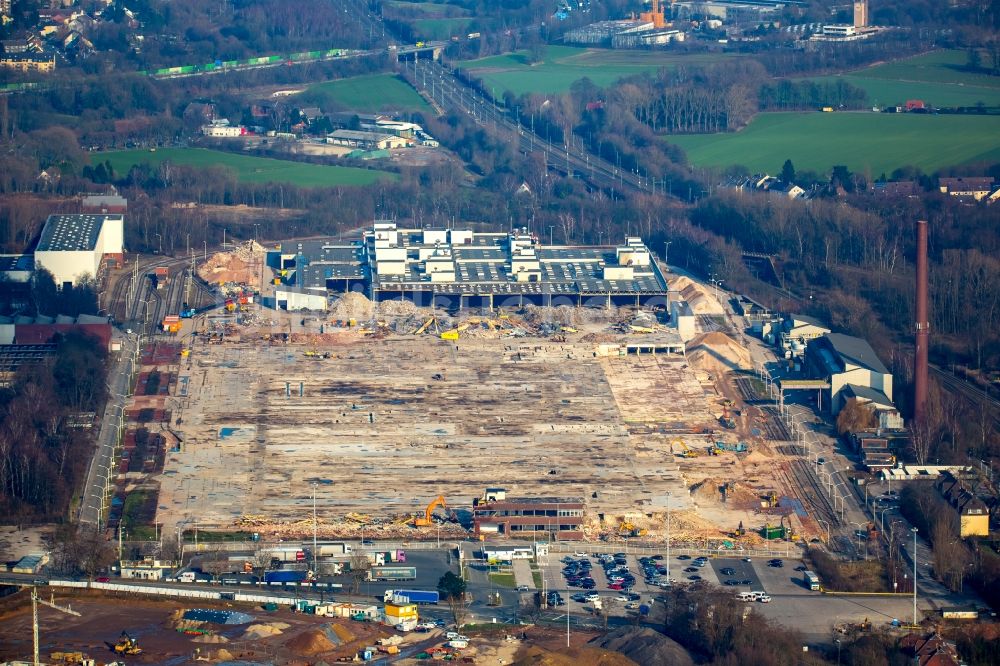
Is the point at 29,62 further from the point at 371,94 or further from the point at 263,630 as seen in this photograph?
the point at 263,630

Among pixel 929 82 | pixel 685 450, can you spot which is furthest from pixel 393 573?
pixel 929 82

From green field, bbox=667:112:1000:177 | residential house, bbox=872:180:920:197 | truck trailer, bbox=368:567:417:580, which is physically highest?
green field, bbox=667:112:1000:177

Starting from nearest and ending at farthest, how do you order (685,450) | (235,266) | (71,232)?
(685,450), (235,266), (71,232)

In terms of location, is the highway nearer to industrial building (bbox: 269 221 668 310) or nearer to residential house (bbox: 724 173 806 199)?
residential house (bbox: 724 173 806 199)

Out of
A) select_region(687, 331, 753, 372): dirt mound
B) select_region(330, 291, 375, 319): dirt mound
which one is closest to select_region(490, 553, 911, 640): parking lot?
select_region(687, 331, 753, 372): dirt mound

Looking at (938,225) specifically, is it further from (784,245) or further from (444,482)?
(444,482)

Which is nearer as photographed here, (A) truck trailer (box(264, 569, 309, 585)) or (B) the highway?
(A) truck trailer (box(264, 569, 309, 585))

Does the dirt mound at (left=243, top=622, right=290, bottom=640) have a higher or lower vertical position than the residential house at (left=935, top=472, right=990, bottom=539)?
higher
